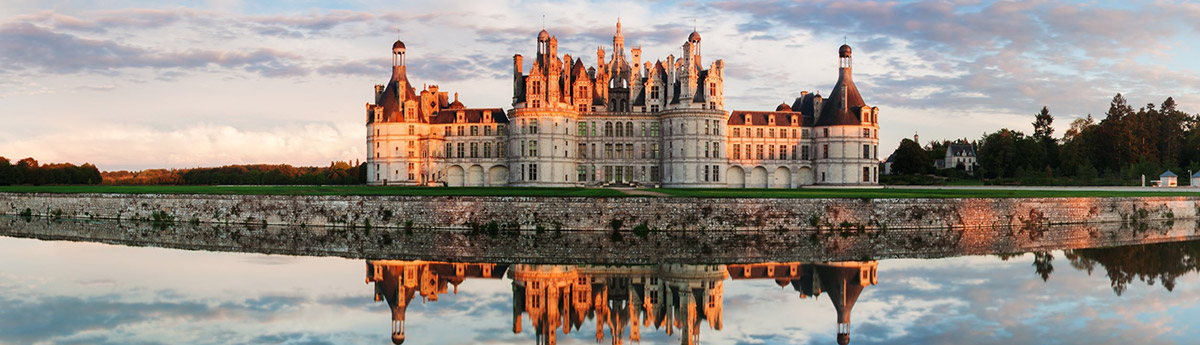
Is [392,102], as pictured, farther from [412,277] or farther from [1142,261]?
[1142,261]

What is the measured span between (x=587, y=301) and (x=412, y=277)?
5337 millimetres

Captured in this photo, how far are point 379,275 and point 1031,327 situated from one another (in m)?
15.3

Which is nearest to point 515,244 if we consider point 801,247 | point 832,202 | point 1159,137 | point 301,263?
point 301,263

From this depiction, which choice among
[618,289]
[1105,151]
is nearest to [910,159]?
[1105,151]

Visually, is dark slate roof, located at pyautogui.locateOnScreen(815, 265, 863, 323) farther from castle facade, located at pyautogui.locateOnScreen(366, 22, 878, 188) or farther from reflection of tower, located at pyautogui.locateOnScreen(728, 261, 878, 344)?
castle facade, located at pyautogui.locateOnScreen(366, 22, 878, 188)

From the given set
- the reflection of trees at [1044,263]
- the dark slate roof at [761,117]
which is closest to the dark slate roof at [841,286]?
the reflection of trees at [1044,263]

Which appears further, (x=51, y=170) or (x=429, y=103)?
(x=51, y=170)

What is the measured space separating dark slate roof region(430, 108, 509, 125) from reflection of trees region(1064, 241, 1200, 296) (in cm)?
4237

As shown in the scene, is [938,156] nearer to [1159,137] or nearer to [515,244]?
[1159,137]

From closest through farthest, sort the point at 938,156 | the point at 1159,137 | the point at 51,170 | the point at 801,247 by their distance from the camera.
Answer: the point at 801,247
the point at 51,170
the point at 1159,137
the point at 938,156

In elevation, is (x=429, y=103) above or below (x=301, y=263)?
above

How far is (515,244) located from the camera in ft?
102

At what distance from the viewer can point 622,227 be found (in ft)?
116

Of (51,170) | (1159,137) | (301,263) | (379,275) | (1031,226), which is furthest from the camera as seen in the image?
(1159,137)
